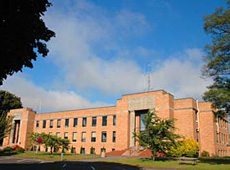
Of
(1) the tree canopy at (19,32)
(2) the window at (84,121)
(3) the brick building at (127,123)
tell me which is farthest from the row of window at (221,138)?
(1) the tree canopy at (19,32)

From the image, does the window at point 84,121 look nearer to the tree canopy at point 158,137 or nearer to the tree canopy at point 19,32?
the tree canopy at point 158,137

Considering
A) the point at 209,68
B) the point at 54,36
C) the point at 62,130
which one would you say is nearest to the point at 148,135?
the point at 209,68

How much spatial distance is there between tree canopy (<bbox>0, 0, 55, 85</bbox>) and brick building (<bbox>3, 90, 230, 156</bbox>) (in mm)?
31246

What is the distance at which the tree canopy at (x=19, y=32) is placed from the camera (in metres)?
10.4

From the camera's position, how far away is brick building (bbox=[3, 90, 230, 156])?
42.6 metres

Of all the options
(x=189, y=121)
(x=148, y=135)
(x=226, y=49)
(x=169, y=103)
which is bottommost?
(x=148, y=135)

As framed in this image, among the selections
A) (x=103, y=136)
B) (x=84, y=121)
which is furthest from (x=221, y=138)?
(x=84, y=121)

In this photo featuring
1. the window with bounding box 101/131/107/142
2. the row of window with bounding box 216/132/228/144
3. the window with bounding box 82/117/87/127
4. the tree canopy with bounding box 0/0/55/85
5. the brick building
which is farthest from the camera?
the window with bounding box 82/117/87/127

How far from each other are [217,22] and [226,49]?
3025mm

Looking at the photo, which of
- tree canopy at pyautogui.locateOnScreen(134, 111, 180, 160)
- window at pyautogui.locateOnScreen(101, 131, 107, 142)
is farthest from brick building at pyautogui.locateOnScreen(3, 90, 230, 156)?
tree canopy at pyautogui.locateOnScreen(134, 111, 180, 160)

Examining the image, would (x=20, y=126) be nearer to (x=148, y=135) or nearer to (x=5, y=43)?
(x=148, y=135)

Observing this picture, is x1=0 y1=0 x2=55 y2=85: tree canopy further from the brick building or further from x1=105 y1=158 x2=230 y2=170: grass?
the brick building

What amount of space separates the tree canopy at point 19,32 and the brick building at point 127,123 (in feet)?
103

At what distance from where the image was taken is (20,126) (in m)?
64.0
